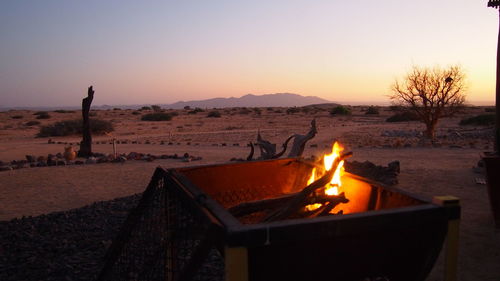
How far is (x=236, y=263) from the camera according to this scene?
1620mm

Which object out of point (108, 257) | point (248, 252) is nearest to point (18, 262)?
point (108, 257)

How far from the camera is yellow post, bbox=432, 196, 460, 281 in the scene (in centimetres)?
200

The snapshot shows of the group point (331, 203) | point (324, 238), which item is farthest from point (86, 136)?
point (324, 238)

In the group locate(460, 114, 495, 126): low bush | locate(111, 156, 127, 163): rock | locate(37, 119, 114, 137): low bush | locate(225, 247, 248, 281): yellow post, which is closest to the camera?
locate(225, 247, 248, 281): yellow post

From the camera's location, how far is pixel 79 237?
4934 mm

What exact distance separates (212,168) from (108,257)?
1120 mm

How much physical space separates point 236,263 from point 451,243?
1157 mm

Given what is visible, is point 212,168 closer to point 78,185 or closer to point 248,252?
point 248,252

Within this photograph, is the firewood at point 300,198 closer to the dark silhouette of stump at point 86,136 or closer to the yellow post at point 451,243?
the yellow post at point 451,243

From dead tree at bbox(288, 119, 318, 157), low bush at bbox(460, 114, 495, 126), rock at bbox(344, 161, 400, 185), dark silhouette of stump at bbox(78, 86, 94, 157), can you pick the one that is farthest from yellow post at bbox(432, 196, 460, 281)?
low bush at bbox(460, 114, 495, 126)

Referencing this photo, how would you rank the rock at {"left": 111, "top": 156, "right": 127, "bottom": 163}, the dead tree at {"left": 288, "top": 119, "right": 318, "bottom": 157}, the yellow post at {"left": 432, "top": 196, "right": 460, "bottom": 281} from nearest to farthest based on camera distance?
1. the yellow post at {"left": 432, "top": 196, "right": 460, "bottom": 281}
2. the dead tree at {"left": 288, "top": 119, "right": 318, "bottom": 157}
3. the rock at {"left": 111, "top": 156, "right": 127, "bottom": 163}

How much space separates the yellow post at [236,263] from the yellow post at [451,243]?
1.07m

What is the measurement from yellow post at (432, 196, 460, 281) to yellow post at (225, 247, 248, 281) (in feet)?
3.51

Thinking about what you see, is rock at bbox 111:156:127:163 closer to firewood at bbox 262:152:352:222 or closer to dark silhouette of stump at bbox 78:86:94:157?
dark silhouette of stump at bbox 78:86:94:157
